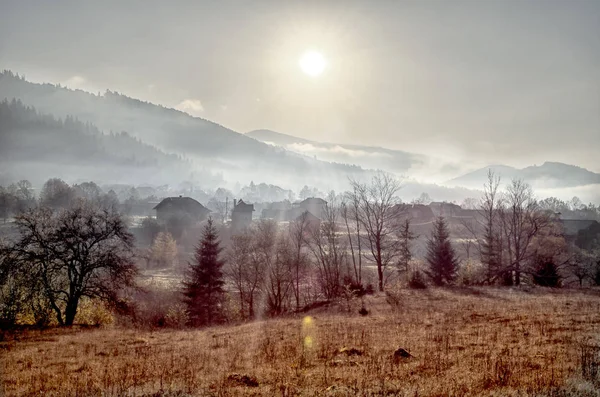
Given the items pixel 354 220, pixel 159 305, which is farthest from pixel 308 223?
pixel 159 305

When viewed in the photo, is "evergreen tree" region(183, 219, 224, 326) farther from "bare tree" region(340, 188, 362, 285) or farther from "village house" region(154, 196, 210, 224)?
→ "village house" region(154, 196, 210, 224)

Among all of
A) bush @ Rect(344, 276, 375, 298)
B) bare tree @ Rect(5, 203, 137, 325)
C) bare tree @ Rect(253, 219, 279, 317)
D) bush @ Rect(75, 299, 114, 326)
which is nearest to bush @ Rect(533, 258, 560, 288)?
bush @ Rect(344, 276, 375, 298)

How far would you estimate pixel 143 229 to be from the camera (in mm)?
88000

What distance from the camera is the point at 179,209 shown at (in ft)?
339

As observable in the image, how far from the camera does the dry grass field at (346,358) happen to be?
7.72 metres

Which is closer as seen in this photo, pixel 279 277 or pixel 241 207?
pixel 279 277

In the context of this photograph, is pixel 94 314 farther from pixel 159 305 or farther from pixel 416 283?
pixel 416 283

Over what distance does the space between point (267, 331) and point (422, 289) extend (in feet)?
56.1

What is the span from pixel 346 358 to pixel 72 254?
23.6m

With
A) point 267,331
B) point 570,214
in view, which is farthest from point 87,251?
point 570,214

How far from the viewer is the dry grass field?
7.72 meters

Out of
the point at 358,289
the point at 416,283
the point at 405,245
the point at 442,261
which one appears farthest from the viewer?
the point at 405,245

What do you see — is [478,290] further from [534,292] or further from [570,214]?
[570,214]

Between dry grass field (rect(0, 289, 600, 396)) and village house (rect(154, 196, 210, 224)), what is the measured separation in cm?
8406
